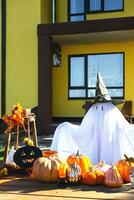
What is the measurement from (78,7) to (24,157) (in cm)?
1111

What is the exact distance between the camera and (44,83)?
1395 cm

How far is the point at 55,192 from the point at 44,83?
8559 millimetres

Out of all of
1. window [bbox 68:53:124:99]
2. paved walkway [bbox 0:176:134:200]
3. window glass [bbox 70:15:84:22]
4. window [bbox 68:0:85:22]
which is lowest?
paved walkway [bbox 0:176:134:200]

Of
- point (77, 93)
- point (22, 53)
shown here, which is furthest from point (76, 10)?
point (22, 53)

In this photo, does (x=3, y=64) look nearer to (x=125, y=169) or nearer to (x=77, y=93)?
(x=77, y=93)

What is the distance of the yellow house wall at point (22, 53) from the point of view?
14320 mm

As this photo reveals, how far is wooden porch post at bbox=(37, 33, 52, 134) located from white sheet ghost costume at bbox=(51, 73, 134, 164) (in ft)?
20.4

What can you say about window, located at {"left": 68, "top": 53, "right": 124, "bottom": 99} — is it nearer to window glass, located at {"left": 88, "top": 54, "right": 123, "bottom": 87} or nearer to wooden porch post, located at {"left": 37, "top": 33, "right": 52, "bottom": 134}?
window glass, located at {"left": 88, "top": 54, "right": 123, "bottom": 87}

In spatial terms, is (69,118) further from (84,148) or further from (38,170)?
(38,170)

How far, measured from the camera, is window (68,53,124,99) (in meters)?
15.9

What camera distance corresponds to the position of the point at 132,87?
15.7 meters

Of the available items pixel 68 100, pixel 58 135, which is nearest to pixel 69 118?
pixel 68 100

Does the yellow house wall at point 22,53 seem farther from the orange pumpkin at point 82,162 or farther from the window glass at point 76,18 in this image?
the orange pumpkin at point 82,162

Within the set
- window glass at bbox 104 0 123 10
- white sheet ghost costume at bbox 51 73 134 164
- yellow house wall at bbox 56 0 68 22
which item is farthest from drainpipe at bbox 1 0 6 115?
white sheet ghost costume at bbox 51 73 134 164
